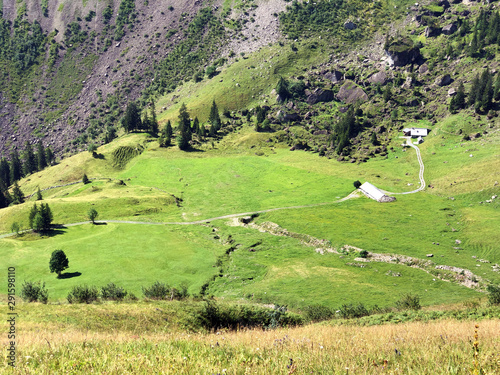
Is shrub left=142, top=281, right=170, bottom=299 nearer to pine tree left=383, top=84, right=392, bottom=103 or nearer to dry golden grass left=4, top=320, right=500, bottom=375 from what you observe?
dry golden grass left=4, top=320, right=500, bottom=375

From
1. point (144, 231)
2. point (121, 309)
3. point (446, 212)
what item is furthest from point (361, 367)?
point (446, 212)

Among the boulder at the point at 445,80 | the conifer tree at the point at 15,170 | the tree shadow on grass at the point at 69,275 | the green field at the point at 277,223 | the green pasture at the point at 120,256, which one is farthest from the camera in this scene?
the conifer tree at the point at 15,170

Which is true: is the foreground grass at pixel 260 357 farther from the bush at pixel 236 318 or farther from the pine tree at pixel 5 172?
the pine tree at pixel 5 172

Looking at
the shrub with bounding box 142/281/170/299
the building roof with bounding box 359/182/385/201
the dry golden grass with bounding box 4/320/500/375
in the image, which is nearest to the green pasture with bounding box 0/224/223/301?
the shrub with bounding box 142/281/170/299

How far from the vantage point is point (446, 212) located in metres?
92.9

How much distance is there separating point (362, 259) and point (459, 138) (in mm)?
104514

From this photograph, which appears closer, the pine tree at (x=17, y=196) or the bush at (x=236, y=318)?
the bush at (x=236, y=318)

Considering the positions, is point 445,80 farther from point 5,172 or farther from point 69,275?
point 5,172

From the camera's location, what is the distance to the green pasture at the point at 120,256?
6519 centimetres

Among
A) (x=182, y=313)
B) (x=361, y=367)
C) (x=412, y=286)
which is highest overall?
(x=361, y=367)

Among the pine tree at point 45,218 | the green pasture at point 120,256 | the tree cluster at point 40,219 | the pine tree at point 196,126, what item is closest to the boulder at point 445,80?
the pine tree at point 196,126

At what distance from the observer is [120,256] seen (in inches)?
2990

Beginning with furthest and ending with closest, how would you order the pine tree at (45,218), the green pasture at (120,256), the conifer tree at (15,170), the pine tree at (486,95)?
the conifer tree at (15,170), the pine tree at (486,95), the pine tree at (45,218), the green pasture at (120,256)

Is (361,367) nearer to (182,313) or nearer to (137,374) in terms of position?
(137,374)
